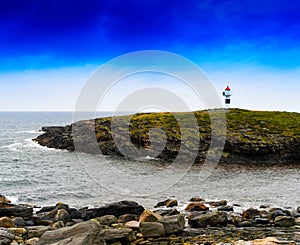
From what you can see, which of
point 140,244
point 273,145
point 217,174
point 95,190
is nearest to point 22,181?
point 95,190

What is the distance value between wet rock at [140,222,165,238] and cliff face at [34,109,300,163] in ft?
143

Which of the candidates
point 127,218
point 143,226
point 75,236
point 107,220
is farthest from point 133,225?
point 75,236

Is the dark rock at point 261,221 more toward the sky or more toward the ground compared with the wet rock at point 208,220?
more toward the ground

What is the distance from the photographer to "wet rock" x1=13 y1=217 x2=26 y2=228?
81.0ft

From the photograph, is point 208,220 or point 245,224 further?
point 245,224

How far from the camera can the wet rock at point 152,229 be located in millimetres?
21109

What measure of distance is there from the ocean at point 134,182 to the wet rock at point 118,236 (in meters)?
12.6

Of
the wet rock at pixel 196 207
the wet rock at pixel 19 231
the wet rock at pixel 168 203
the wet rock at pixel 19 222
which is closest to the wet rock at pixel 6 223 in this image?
the wet rock at pixel 19 222

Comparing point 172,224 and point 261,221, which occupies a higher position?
point 172,224

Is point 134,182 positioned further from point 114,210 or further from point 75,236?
point 75,236

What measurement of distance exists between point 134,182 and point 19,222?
67.5 feet

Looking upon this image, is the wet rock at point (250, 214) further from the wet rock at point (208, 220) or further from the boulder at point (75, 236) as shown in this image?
the boulder at point (75, 236)

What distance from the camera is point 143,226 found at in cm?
2134

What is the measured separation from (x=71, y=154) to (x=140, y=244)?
55494 millimetres
